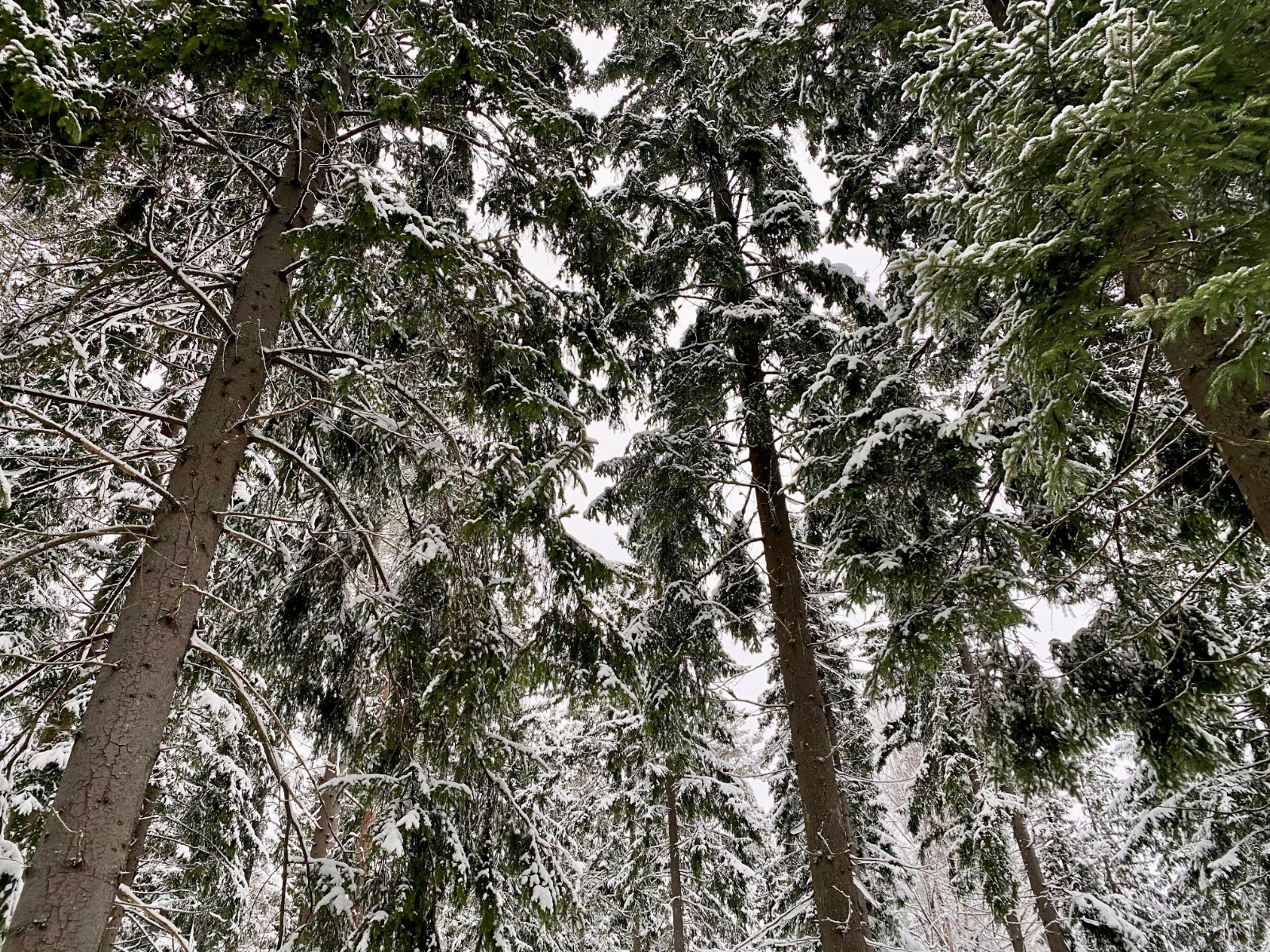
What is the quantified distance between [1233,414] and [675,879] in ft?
34.1

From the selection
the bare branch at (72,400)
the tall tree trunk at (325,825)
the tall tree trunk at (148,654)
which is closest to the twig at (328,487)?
the tall tree trunk at (148,654)

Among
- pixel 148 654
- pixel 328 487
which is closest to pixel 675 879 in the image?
pixel 328 487

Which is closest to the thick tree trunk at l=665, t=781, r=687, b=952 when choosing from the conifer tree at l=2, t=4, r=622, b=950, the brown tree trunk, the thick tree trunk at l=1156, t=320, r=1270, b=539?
the brown tree trunk

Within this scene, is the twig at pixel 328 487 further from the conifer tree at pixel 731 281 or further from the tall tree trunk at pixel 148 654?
the conifer tree at pixel 731 281

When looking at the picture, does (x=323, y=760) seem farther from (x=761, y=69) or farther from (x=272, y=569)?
(x=761, y=69)

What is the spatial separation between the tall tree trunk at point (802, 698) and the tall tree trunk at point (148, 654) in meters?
4.53

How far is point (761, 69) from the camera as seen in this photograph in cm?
569

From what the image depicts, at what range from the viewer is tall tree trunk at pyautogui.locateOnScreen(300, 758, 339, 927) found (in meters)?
3.84

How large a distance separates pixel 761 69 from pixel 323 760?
804 centimetres

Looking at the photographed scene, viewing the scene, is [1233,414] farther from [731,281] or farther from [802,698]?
[731,281]

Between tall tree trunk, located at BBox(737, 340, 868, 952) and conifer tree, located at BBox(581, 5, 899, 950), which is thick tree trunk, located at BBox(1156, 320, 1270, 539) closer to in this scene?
conifer tree, located at BBox(581, 5, 899, 950)

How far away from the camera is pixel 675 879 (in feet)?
34.3

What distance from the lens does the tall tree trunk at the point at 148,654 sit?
8.34ft

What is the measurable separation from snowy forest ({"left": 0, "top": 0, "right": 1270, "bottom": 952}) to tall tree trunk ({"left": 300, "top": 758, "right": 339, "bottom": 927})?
3.9 inches
